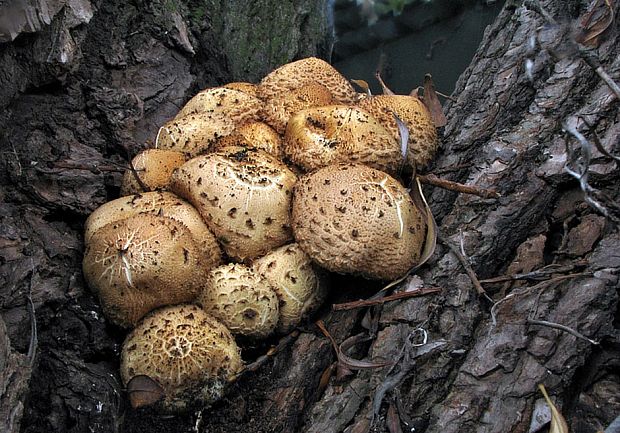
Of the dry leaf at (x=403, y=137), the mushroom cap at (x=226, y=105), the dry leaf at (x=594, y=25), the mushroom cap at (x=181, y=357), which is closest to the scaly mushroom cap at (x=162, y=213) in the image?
the mushroom cap at (x=181, y=357)

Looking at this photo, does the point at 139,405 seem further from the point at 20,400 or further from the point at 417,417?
the point at 417,417

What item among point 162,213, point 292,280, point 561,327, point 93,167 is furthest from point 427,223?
point 93,167

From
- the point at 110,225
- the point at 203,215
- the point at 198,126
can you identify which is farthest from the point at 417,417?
the point at 198,126

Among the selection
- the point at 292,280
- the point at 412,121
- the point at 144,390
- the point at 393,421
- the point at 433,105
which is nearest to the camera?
the point at 393,421

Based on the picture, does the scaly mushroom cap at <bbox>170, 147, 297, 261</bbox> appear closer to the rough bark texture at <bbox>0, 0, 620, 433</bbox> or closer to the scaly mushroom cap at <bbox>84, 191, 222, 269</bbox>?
the scaly mushroom cap at <bbox>84, 191, 222, 269</bbox>

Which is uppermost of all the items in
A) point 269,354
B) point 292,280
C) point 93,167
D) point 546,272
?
point 93,167

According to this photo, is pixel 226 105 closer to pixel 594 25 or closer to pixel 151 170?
pixel 151 170

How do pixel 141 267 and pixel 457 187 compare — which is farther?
pixel 457 187
